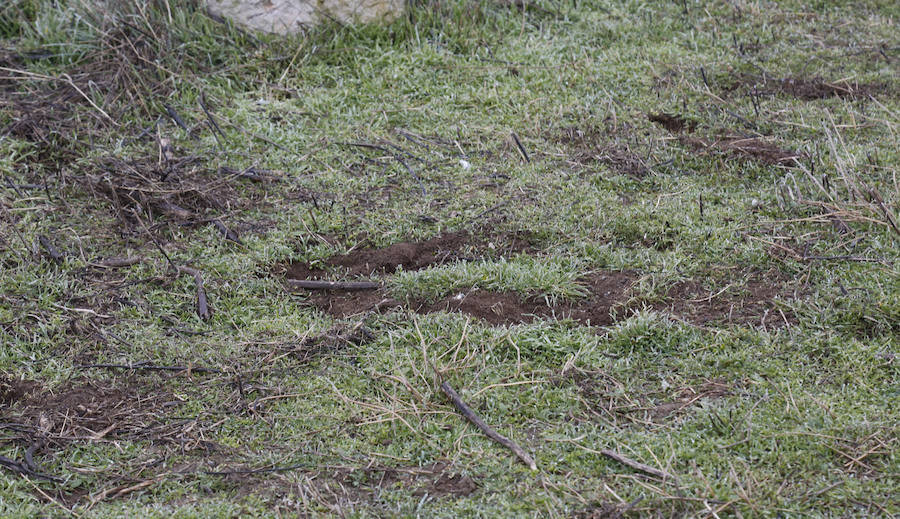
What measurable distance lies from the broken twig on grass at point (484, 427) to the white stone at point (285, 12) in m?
3.41

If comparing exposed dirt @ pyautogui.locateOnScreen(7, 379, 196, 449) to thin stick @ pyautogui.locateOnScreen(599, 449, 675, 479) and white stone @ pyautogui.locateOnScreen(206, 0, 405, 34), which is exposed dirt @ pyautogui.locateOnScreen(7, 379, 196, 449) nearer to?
thin stick @ pyautogui.locateOnScreen(599, 449, 675, 479)

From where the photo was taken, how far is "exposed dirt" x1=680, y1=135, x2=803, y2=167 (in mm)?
4699

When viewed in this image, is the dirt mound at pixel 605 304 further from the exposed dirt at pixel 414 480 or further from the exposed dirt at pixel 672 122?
the exposed dirt at pixel 672 122

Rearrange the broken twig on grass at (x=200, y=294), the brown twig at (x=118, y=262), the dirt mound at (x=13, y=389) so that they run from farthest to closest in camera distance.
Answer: the brown twig at (x=118, y=262)
the broken twig on grass at (x=200, y=294)
the dirt mound at (x=13, y=389)

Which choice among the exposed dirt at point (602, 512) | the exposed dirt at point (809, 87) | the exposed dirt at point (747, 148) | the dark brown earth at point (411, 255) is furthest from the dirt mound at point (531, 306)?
the exposed dirt at point (809, 87)

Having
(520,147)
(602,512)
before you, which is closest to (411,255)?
(520,147)

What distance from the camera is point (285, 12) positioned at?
585 centimetres

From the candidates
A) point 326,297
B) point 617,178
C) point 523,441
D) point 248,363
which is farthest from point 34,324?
point 617,178

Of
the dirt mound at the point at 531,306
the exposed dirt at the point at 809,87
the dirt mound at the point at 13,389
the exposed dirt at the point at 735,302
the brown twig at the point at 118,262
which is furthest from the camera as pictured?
the exposed dirt at the point at 809,87

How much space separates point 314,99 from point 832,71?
127 inches

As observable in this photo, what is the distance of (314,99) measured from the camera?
5.50 m

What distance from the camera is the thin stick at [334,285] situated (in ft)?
13.0

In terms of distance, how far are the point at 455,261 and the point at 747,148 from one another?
1829 mm

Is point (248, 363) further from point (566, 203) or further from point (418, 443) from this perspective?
point (566, 203)
